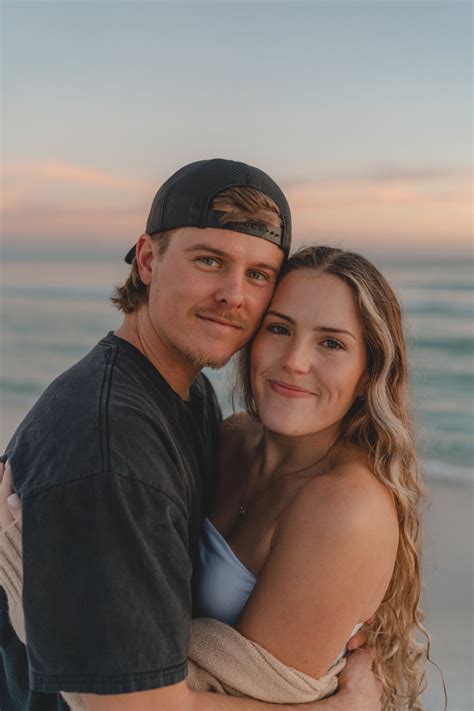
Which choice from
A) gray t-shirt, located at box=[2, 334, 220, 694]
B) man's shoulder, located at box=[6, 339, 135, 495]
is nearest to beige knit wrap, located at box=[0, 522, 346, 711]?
gray t-shirt, located at box=[2, 334, 220, 694]

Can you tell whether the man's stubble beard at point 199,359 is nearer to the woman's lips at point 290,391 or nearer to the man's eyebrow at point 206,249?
the woman's lips at point 290,391

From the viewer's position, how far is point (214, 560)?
101 inches

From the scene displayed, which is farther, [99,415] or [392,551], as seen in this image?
[392,551]

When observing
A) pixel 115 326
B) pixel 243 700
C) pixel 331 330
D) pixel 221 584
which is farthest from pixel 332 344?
pixel 115 326

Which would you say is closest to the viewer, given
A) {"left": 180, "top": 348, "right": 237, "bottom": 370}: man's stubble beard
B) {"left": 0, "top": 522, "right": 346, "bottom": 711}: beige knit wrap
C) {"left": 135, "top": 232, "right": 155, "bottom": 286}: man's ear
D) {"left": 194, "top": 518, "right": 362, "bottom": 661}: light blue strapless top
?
{"left": 0, "top": 522, "right": 346, "bottom": 711}: beige knit wrap

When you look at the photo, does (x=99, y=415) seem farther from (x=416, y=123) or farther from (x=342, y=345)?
(x=416, y=123)

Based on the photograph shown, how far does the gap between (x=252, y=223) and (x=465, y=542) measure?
4.70m

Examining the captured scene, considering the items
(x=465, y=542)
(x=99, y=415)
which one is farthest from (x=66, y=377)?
(x=465, y=542)

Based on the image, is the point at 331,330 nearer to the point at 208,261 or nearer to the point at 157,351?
the point at 208,261

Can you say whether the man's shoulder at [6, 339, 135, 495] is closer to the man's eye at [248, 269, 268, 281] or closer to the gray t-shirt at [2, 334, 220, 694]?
the gray t-shirt at [2, 334, 220, 694]

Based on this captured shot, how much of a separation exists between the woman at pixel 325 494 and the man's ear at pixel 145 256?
1.48 feet

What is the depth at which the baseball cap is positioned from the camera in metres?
2.53

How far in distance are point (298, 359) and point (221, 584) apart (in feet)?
2.53

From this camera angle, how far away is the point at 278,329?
269cm
